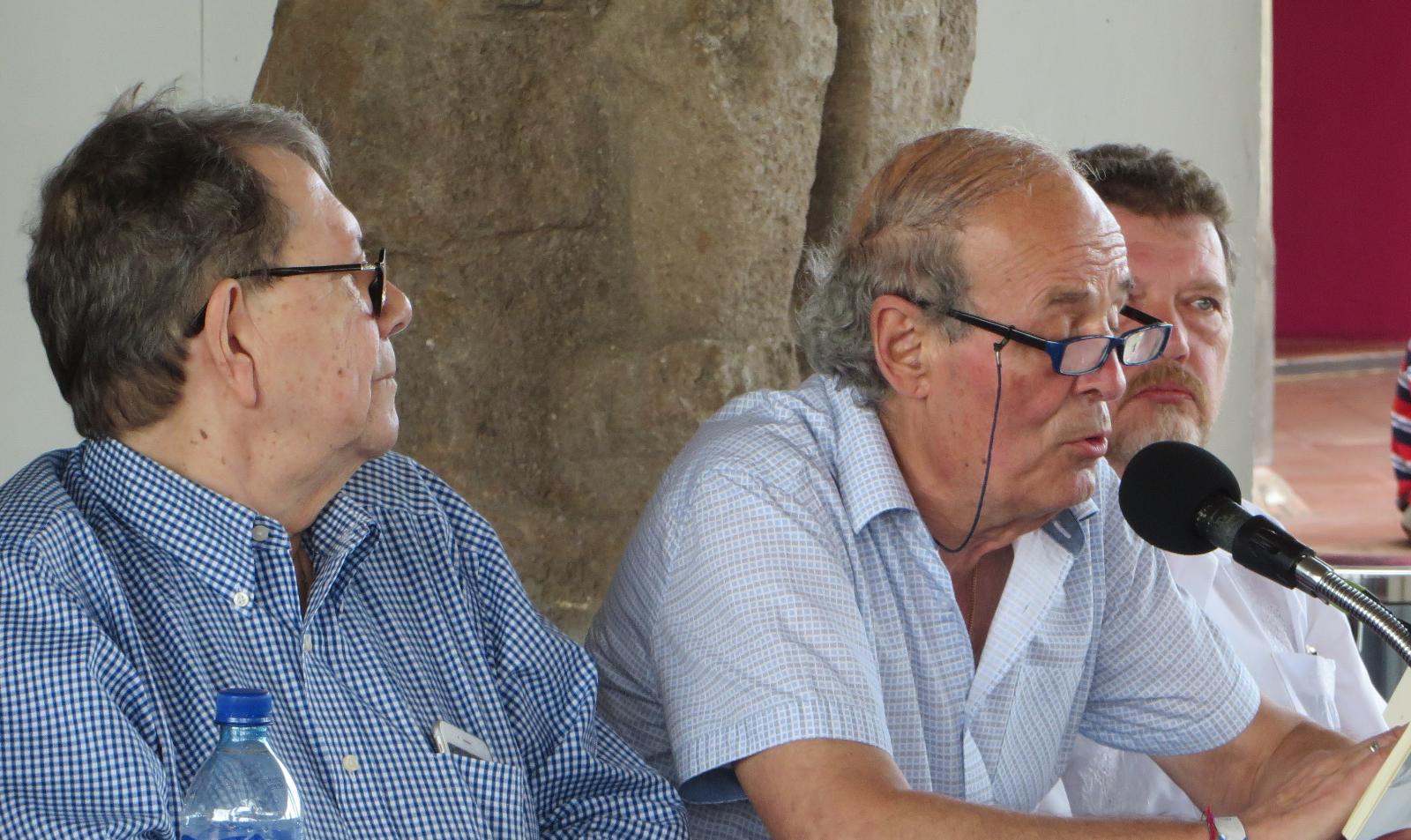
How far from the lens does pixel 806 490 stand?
189 centimetres

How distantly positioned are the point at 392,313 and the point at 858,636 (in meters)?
0.59

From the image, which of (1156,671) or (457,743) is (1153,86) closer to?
(1156,671)

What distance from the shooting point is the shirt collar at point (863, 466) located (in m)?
1.90

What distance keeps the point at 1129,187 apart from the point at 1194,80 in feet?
6.30

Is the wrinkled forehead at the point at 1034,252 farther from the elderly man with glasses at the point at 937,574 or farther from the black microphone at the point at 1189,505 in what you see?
the black microphone at the point at 1189,505

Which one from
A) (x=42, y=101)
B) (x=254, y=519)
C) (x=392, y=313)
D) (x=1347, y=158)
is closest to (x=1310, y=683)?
(x=392, y=313)

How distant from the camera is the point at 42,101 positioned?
103 inches

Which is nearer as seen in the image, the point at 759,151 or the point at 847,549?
the point at 847,549

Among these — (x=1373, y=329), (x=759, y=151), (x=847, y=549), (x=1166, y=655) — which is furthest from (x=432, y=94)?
(x=1373, y=329)

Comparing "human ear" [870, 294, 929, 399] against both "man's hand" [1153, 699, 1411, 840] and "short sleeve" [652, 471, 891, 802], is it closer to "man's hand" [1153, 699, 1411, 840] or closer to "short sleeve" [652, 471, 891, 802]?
"short sleeve" [652, 471, 891, 802]

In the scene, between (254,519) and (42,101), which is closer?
(254,519)

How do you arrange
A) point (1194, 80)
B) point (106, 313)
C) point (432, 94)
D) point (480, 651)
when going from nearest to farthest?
point (106, 313)
point (480, 651)
point (432, 94)
point (1194, 80)

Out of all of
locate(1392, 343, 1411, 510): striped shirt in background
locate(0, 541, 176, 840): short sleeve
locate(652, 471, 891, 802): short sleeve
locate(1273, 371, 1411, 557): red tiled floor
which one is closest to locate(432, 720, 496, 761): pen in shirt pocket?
locate(652, 471, 891, 802): short sleeve

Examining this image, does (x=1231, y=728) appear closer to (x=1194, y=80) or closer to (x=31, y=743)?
(x=31, y=743)
